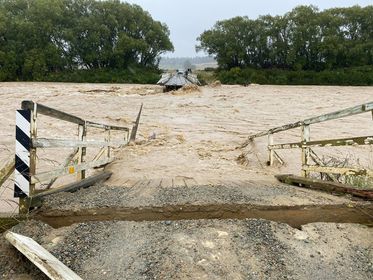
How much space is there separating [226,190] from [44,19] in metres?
49.4

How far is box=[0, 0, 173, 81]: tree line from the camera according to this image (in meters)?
44.9

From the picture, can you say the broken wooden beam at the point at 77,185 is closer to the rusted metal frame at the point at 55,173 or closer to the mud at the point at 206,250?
the rusted metal frame at the point at 55,173

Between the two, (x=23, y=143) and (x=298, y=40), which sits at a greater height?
(x=298, y=40)

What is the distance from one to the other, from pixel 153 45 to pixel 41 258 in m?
52.4

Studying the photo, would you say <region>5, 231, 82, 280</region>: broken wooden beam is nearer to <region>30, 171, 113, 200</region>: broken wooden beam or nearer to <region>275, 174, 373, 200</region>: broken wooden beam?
<region>30, 171, 113, 200</region>: broken wooden beam

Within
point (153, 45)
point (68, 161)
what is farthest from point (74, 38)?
point (68, 161)

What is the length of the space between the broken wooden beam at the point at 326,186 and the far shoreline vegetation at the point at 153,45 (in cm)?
3668

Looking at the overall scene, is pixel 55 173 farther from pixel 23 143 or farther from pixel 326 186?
pixel 326 186

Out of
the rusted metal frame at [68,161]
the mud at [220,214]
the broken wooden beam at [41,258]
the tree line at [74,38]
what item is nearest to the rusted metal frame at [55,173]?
the rusted metal frame at [68,161]

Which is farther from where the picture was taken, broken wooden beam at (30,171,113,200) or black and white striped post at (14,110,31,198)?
broken wooden beam at (30,171,113,200)

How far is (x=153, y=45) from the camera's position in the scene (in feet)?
174

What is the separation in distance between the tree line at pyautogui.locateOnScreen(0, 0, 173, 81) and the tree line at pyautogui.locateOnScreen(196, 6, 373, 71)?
8918mm

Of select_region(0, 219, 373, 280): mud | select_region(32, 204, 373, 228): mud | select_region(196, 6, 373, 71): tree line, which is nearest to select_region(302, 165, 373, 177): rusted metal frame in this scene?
select_region(32, 204, 373, 228): mud

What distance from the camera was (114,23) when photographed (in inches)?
2025
